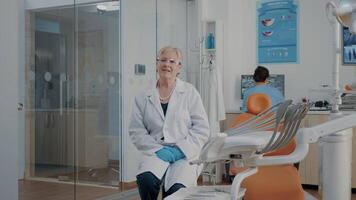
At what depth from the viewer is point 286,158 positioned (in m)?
1.25

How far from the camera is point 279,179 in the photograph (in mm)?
2342

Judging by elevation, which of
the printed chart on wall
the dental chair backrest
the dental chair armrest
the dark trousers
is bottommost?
the dark trousers

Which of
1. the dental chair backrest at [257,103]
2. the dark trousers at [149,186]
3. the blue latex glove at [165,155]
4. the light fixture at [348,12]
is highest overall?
the light fixture at [348,12]

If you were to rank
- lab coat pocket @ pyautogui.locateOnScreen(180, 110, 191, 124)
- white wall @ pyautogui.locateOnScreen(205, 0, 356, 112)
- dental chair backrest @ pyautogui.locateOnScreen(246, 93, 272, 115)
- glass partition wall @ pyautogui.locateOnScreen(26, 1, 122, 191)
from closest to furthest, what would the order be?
lab coat pocket @ pyautogui.locateOnScreen(180, 110, 191, 124), dental chair backrest @ pyautogui.locateOnScreen(246, 93, 272, 115), glass partition wall @ pyautogui.locateOnScreen(26, 1, 122, 191), white wall @ pyautogui.locateOnScreen(205, 0, 356, 112)

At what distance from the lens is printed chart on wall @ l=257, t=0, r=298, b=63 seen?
536 centimetres

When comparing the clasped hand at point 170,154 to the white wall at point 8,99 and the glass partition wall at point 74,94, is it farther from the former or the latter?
the glass partition wall at point 74,94

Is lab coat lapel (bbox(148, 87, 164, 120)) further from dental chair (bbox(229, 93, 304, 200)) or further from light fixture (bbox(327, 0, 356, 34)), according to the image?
light fixture (bbox(327, 0, 356, 34))

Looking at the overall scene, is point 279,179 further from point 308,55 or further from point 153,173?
point 308,55

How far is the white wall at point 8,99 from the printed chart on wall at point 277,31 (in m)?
3.37

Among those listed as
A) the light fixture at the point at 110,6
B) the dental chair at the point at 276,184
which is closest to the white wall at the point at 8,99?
the dental chair at the point at 276,184

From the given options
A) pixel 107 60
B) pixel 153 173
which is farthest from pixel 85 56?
pixel 153 173

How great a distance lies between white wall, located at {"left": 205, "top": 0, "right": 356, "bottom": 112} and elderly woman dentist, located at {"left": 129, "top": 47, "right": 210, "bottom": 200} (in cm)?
293

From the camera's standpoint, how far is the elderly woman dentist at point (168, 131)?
7.40 ft

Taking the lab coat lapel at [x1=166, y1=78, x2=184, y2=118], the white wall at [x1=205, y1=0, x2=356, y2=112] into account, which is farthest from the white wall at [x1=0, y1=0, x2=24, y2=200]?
the white wall at [x1=205, y1=0, x2=356, y2=112]
